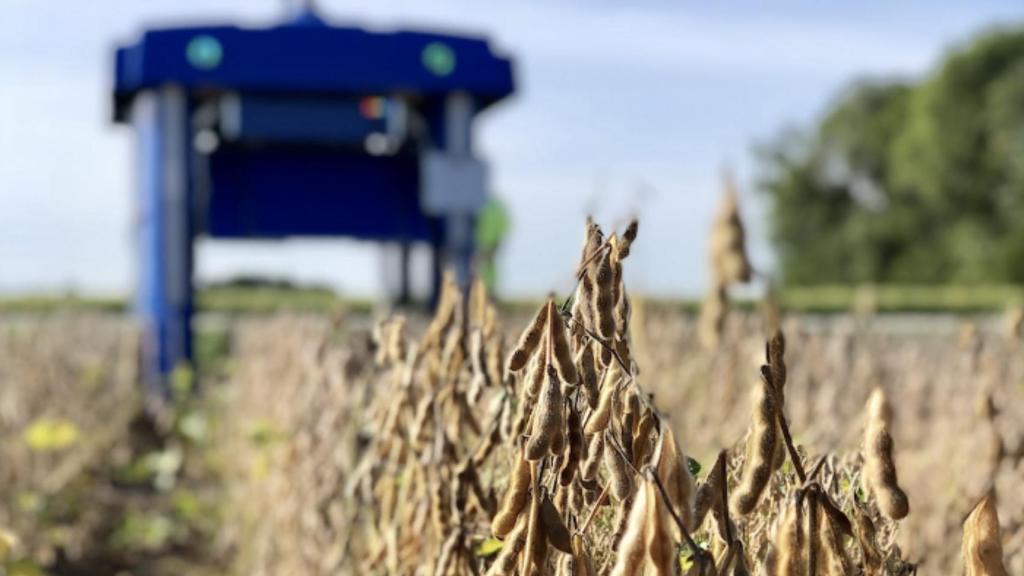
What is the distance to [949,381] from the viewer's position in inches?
236

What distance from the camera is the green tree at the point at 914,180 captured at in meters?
47.8

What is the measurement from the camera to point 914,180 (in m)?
51.2

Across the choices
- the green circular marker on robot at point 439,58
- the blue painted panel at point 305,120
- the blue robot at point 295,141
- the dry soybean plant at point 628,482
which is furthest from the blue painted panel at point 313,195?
the dry soybean plant at point 628,482

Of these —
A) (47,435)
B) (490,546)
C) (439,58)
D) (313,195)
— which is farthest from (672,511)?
(313,195)

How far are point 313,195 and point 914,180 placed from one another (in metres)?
40.5

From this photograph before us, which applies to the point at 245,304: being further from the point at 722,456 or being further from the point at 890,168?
the point at 890,168

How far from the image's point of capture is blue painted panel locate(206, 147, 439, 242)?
518 inches

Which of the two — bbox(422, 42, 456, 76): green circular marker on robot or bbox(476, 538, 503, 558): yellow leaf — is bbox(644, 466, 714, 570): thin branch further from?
bbox(422, 42, 456, 76): green circular marker on robot

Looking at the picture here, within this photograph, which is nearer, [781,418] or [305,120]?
[781,418]

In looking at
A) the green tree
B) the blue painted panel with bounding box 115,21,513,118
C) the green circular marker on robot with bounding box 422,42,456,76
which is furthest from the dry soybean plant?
the green tree

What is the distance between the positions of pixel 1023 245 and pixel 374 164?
34421 millimetres

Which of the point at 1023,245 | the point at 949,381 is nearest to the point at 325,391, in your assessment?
the point at 949,381

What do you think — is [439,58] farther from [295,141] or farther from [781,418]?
[781,418]

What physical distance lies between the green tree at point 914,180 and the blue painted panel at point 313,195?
33435mm
